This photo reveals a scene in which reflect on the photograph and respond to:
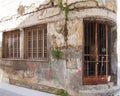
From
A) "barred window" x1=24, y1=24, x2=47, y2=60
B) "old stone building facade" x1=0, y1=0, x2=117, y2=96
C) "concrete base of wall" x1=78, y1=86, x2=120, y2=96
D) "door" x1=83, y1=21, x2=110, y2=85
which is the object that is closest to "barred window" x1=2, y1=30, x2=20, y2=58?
"old stone building facade" x1=0, y1=0, x2=117, y2=96

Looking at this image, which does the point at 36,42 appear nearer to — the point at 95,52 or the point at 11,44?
the point at 11,44

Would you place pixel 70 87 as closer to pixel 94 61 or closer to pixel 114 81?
pixel 94 61

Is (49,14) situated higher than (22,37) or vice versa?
(49,14)

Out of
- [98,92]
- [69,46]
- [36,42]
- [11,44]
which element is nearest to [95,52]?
[69,46]

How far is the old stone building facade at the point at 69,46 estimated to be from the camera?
26.5 feet

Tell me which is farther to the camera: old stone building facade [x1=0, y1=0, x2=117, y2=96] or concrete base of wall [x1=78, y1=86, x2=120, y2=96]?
old stone building facade [x1=0, y1=0, x2=117, y2=96]

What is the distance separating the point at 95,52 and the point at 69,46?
39.0 inches

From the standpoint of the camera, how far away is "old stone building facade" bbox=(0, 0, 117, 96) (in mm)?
8070

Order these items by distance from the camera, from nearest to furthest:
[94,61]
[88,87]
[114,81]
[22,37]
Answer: [88,87], [94,61], [114,81], [22,37]

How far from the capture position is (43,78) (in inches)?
357

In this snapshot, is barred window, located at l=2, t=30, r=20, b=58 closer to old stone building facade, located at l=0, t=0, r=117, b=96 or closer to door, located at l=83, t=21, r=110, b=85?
old stone building facade, located at l=0, t=0, r=117, b=96

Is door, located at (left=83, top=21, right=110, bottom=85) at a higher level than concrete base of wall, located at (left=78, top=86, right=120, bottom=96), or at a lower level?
higher

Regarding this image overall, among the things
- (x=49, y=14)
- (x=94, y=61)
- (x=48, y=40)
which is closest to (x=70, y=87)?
(x=94, y=61)

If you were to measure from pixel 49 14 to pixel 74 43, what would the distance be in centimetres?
159
